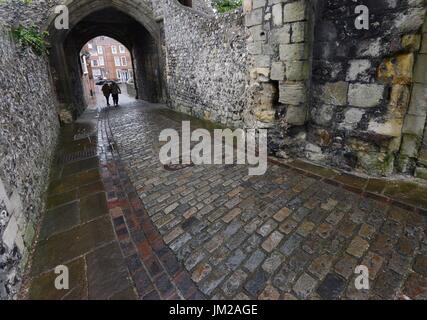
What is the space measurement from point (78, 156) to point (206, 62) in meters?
4.06

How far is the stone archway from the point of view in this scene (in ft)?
27.0

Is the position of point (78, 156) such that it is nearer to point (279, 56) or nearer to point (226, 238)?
point (226, 238)

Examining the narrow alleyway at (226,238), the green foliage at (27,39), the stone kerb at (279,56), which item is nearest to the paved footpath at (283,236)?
the narrow alleyway at (226,238)

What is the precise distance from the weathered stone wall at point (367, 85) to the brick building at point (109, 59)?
44684 mm

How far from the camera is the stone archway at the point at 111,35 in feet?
27.0

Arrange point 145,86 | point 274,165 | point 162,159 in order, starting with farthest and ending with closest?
point 145,86
point 162,159
point 274,165

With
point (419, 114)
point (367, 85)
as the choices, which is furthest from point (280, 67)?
point (419, 114)

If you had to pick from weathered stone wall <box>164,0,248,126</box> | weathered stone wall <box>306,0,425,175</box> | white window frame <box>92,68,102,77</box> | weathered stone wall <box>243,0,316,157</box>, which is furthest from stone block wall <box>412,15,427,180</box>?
white window frame <box>92,68,102,77</box>

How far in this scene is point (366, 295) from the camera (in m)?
1.73

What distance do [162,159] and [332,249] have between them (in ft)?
10.5

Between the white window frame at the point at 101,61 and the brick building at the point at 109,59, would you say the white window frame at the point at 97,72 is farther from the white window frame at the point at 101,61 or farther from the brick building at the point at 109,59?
the white window frame at the point at 101,61
